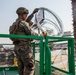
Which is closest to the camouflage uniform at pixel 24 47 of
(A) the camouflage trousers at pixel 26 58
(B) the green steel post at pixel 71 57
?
(A) the camouflage trousers at pixel 26 58

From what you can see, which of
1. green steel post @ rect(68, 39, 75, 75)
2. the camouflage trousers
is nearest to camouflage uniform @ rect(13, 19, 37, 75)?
the camouflage trousers

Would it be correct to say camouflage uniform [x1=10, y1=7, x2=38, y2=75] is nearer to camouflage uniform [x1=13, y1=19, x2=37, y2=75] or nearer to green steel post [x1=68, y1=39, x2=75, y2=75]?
camouflage uniform [x1=13, y1=19, x2=37, y2=75]

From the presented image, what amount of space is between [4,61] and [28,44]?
2.46 m

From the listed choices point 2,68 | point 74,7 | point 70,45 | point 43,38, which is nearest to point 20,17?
point 43,38

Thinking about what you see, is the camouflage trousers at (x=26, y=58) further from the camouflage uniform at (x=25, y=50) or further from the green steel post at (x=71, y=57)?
the green steel post at (x=71, y=57)

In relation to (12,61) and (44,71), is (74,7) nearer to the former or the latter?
(12,61)

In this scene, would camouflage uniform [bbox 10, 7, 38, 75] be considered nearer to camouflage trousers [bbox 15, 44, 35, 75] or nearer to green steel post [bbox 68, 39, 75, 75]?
camouflage trousers [bbox 15, 44, 35, 75]

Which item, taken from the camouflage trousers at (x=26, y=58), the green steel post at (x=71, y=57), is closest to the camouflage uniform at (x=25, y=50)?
the camouflage trousers at (x=26, y=58)

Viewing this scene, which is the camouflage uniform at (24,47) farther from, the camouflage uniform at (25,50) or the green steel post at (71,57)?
the green steel post at (71,57)

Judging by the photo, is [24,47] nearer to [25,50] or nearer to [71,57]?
[25,50]

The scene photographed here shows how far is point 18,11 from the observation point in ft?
11.0

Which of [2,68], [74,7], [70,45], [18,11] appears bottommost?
[2,68]

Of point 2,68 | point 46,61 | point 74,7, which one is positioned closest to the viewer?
point 46,61

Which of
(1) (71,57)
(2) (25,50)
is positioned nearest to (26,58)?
(2) (25,50)
